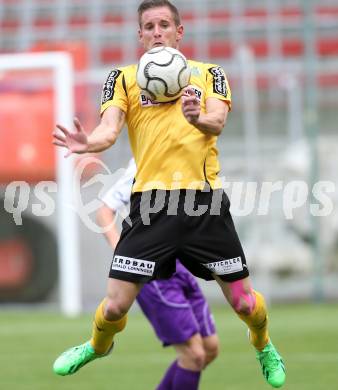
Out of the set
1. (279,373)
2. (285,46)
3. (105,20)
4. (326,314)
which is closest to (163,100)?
(279,373)

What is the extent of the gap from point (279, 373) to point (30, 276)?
7.83m

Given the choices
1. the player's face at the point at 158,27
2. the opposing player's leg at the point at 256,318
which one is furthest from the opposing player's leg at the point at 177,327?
the player's face at the point at 158,27

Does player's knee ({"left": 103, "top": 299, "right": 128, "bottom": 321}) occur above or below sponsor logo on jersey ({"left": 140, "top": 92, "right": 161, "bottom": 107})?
below

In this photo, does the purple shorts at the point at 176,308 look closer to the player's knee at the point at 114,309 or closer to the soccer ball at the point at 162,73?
the player's knee at the point at 114,309

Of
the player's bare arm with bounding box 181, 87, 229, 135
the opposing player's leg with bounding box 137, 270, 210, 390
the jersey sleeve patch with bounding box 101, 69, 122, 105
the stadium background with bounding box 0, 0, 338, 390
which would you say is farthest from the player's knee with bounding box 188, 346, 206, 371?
the stadium background with bounding box 0, 0, 338, 390

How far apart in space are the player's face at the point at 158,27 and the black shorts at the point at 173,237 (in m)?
0.78

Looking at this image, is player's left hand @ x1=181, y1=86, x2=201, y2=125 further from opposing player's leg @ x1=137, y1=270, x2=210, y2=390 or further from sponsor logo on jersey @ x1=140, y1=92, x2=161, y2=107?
opposing player's leg @ x1=137, y1=270, x2=210, y2=390

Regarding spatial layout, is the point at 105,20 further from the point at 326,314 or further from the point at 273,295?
the point at 326,314

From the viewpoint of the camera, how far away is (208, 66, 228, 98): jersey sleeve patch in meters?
5.26

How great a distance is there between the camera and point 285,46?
14578 millimetres

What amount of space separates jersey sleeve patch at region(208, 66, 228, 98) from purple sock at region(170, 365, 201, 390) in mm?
1615

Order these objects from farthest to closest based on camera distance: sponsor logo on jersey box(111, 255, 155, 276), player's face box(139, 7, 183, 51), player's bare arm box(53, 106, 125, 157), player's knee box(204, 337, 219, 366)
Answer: player's knee box(204, 337, 219, 366) < player's face box(139, 7, 183, 51) < sponsor logo on jersey box(111, 255, 155, 276) < player's bare arm box(53, 106, 125, 157)

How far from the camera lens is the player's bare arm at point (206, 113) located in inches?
187

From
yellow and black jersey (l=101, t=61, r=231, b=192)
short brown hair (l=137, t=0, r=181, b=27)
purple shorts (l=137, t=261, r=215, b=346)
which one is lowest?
purple shorts (l=137, t=261, r=215, b=346)
